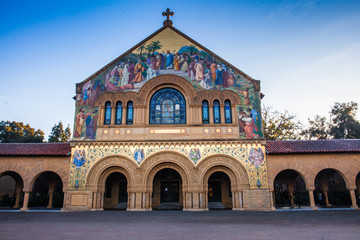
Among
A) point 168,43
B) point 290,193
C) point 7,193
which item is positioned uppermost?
point 168,43

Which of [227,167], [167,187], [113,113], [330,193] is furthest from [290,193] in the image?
[113,113]

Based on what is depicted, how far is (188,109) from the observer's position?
20266 mm

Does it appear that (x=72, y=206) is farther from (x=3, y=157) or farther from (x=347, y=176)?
(x=347, y=176)

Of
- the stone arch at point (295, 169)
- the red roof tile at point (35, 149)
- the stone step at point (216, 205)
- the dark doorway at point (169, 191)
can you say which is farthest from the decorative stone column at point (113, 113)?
the stone arch at point (295, 169)

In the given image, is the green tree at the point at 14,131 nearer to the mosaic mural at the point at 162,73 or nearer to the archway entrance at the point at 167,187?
the mosaic mural at the point at 162,73

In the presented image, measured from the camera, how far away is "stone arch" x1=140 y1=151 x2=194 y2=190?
742 inches

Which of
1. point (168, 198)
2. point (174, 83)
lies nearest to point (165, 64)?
point (174, 83)

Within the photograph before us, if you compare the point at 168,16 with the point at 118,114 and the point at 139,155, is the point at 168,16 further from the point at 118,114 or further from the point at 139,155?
the point at 139,155

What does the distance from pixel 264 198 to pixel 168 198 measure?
310 inches

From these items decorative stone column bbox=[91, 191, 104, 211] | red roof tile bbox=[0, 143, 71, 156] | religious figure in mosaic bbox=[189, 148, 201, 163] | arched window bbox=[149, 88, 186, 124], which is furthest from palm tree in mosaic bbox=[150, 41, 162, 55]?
decorative stone column bbox=[91, 191, 104, 211]

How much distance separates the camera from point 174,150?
62.8ft

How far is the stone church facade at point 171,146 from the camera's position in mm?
18844

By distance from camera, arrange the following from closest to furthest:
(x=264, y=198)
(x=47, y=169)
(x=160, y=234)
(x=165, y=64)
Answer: (x=160, y=234) < (x=264, y=198) < (x=47, y=169) < (x=165, y=64)

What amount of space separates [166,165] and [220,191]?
586cm
